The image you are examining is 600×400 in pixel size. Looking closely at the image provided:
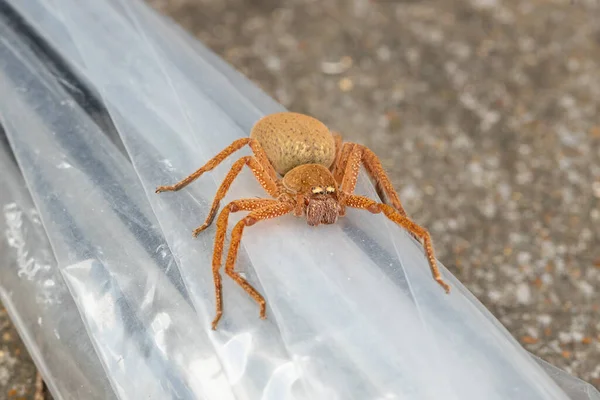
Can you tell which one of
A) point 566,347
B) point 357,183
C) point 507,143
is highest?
point 357,183

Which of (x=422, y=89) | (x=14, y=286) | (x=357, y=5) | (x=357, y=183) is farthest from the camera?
(x=357, y=5)

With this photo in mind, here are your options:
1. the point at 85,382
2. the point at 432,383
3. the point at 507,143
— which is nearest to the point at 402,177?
the point at 507,143

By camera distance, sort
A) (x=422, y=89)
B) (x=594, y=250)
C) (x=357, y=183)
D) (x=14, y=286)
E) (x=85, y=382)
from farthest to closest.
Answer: (x=422, y=89) → (x=594, y=250) → (x=357, y=183) → (x=14, y=286) → (x=85, y=382)

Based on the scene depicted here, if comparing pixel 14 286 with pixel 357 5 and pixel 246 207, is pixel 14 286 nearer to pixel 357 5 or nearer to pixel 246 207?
pixel 246 207

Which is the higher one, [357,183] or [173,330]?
[357,183]

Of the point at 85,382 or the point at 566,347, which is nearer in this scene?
the point at 85,382

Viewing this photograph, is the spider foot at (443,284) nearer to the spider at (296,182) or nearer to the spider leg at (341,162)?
the spider at (296,182)

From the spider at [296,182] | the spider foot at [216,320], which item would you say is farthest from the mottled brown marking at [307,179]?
the spider foot at [216,320]
